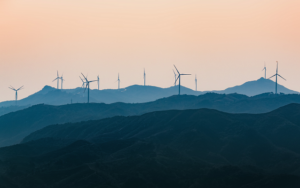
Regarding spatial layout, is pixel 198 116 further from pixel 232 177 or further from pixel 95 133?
pixel 232 177

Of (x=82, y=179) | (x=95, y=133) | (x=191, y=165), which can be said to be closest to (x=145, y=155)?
(x=191, y=165)

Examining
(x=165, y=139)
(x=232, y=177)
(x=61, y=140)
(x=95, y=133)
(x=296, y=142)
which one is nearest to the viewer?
(x=232, y=177)

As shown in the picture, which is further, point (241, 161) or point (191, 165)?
point (241, 161)

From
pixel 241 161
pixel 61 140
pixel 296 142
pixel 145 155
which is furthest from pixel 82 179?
pixel 296 142

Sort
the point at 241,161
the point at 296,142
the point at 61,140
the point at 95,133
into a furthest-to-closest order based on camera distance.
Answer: the point at 95,133
the point at 61,140
the point at 296,142
the point at 241,161

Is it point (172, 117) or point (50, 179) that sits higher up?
point (172, 117)

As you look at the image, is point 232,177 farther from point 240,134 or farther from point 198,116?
point 198,116
